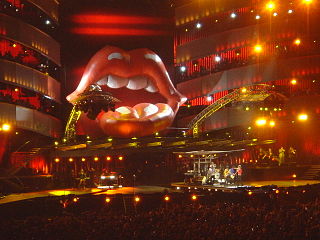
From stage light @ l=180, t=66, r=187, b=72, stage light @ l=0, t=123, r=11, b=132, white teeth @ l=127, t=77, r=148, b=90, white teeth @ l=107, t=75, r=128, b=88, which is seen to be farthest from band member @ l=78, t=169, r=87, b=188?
stage light @ l=180, t=66, r=187, b=72

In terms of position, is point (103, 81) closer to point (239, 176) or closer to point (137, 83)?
point (137, 83)

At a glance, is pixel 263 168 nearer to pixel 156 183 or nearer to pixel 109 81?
pixel 156 183

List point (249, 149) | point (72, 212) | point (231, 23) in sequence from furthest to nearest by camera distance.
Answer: point (231, 23) < point (249, 149) < point (72, 212)

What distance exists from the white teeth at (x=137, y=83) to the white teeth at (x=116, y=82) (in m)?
0.47

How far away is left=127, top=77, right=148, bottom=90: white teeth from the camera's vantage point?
34375 millimetres

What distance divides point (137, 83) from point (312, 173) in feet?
45.6

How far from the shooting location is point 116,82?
111 ft

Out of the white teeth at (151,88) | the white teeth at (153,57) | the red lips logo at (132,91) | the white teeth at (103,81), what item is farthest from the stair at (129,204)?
the white teeth at (153,57)

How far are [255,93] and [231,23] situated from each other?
11.6 meters

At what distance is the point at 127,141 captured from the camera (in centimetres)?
2788

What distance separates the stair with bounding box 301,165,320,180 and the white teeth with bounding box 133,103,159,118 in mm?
11250

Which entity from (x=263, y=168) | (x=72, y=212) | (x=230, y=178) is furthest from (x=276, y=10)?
(x=72, y=212)

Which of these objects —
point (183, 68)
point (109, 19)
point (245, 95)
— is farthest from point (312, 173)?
point (109, 19)

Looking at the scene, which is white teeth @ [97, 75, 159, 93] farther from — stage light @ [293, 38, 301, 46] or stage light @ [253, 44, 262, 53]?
stage light @ [293, 38, 301, 46]
